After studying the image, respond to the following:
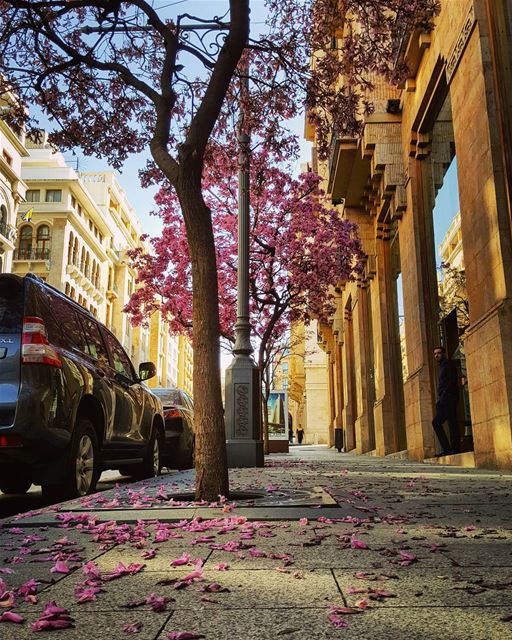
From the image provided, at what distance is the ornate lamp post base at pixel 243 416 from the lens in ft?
35.9

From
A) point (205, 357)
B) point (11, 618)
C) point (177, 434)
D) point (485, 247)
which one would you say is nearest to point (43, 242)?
point (177, 434)

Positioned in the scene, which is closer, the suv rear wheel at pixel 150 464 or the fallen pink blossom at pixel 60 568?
the fallen pink blossom at pixel 60 568

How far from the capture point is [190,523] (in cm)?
395

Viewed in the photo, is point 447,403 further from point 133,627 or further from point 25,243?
point 25,243

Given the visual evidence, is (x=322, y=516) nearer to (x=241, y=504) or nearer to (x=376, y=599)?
(x=241, y=504)

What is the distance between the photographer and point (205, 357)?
5406 mm

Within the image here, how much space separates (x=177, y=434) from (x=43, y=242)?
47.4 meters

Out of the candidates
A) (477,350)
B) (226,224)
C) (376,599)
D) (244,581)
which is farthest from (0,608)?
(226,224)

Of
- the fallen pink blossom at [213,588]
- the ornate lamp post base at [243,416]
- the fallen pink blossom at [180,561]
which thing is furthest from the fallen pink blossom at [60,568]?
the ornate lamp post base at [243,416]

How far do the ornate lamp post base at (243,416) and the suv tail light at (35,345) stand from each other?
5.52 m

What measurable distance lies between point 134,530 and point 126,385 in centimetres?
462

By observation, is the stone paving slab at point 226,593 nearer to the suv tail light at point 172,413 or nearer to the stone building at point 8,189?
the suv tail light at point 172,413

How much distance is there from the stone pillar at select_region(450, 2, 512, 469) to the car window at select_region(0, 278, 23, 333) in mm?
5193

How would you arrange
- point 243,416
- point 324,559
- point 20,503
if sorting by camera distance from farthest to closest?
point 243,416, point 20,503, point 324,559
